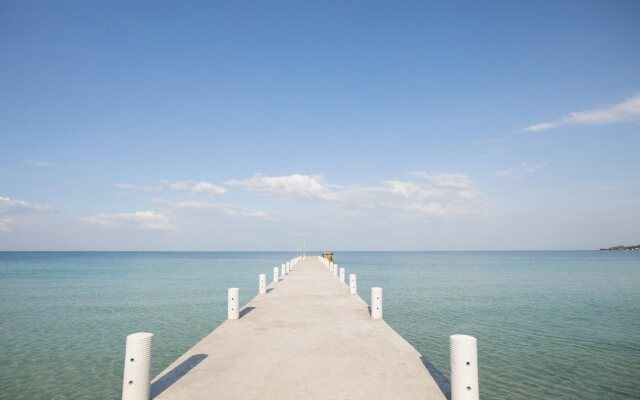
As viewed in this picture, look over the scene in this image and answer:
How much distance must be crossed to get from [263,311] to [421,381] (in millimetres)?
8691

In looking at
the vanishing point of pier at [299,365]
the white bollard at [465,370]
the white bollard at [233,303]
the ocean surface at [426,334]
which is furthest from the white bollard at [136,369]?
the white bollard at [233,303]

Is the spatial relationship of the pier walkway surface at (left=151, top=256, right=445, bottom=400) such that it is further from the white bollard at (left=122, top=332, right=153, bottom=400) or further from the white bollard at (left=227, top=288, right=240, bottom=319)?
the white bollard at (left=122, top=332, right=153, bottom=400)

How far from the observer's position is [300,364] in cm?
745

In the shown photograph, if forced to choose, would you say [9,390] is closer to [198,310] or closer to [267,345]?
[267,345]

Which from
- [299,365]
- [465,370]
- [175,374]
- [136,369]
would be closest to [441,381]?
[465,370]

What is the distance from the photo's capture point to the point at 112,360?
11.3m

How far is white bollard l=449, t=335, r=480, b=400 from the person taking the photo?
208 inches

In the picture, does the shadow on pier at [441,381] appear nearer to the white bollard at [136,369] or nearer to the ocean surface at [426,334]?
the ocean surface at [426,334]

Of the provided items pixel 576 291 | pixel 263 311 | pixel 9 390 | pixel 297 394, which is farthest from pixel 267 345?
pixel 576 291

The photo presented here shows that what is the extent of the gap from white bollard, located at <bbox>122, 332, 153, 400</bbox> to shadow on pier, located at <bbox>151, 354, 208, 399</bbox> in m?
0.45

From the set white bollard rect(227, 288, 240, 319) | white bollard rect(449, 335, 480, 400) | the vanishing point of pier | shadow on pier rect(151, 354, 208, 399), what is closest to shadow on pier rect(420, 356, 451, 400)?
the vanishing point of pier

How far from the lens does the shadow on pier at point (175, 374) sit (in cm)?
617

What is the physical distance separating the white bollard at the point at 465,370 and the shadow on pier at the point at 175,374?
4921mm

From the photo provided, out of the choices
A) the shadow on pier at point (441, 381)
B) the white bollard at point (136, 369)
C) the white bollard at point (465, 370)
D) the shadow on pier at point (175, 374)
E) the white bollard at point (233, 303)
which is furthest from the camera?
the white bollard at point (233, 303)
